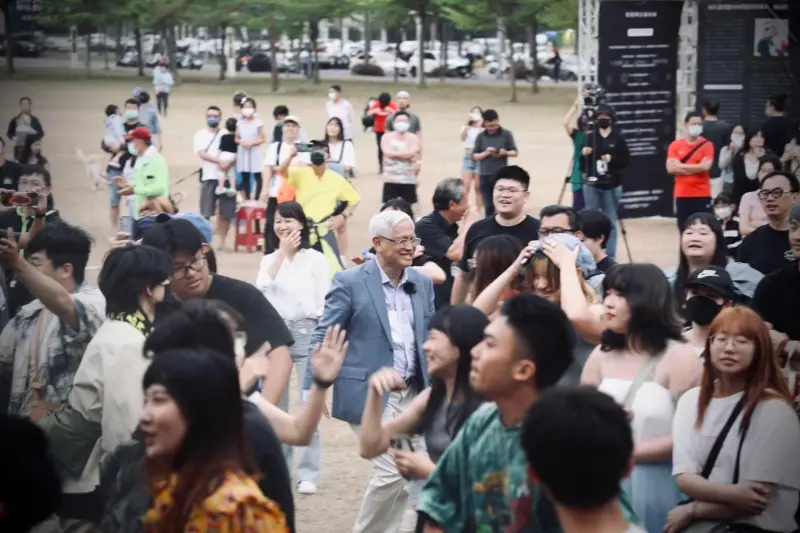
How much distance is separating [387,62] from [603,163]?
49.2 meters

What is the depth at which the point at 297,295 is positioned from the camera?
8094mm

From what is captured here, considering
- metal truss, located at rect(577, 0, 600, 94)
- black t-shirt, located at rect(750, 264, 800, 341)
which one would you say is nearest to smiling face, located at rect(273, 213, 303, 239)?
black t-shirt, located at rect(750, 264, 800, 341)

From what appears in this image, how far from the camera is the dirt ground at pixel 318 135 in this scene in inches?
346

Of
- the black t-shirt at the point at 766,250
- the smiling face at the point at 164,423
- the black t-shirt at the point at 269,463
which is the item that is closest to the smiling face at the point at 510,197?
the black t-shirt at the point at 766,250

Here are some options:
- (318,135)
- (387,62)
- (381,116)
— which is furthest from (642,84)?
(387,62)

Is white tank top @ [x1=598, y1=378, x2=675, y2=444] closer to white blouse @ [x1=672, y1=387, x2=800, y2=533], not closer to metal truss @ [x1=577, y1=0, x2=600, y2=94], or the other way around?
white blouse @ [x1=672, y1=387, x2=800, y2=533]

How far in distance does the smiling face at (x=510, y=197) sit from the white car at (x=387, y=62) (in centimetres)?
5121

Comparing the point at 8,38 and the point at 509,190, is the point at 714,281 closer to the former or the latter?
the point at 509,190

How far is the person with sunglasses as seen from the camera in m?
8.37

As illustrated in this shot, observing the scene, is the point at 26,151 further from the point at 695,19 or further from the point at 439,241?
the point at 695,19

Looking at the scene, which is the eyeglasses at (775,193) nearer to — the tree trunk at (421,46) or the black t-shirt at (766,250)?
the black t-shirt at (766,250)

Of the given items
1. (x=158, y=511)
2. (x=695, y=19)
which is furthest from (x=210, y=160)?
(x=158, y=511)

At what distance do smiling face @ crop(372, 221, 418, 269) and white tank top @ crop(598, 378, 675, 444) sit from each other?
195cm

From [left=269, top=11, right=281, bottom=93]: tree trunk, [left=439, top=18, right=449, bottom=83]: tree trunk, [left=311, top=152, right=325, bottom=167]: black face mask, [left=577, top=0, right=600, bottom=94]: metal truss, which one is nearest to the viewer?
[left=311, top=152, right=325, bottom=167]: black face mask
